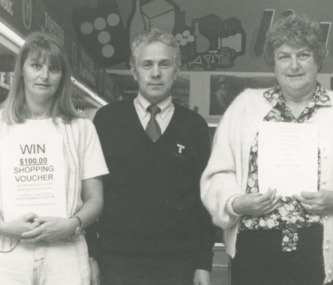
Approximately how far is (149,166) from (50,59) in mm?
643

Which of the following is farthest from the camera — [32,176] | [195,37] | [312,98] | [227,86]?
[227,86]

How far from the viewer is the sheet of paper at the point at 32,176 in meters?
2.08

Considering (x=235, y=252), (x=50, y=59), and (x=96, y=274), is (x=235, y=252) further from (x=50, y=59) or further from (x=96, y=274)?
(x=50, y=59)

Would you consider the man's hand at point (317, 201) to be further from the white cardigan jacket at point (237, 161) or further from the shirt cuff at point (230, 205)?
the shirt cuff at point (230, 205)

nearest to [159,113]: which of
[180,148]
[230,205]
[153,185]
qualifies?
[180,148]

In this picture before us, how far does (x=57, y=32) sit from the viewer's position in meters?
4.91

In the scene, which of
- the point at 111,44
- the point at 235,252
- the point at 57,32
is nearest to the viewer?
the point at 235,252

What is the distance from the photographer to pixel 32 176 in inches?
83.4

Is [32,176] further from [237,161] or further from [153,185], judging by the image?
[237,161]

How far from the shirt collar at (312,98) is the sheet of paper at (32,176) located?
2.93ft

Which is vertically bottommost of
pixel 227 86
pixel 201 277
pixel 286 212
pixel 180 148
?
pixel 201 277

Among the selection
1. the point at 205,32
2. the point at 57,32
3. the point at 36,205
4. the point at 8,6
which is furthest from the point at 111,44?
the point at 36,205

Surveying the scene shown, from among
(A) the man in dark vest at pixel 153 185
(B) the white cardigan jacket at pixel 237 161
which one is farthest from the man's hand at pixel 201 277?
(B) the white cardigan jacket at pixel 237 161

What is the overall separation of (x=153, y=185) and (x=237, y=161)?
43 cm
